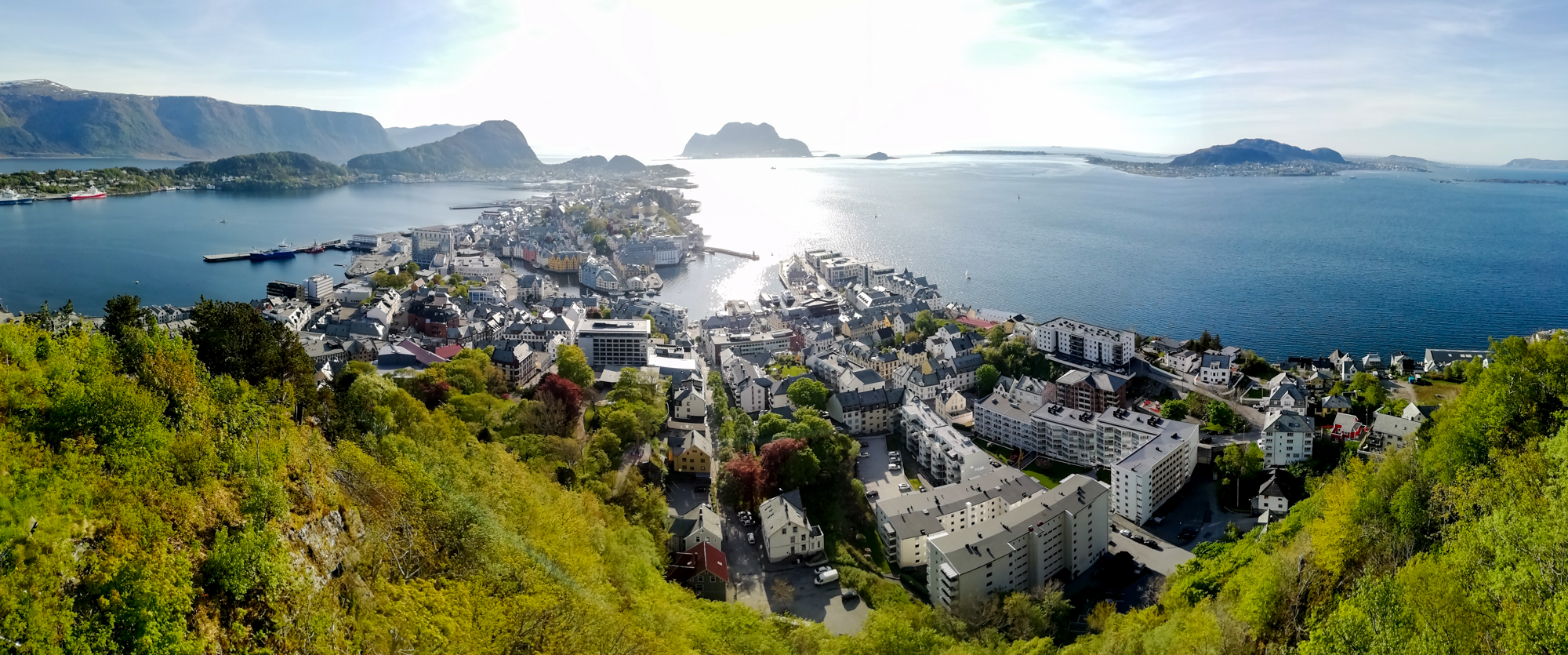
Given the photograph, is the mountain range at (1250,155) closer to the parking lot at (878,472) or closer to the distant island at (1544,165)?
the distant island at (1544,165)

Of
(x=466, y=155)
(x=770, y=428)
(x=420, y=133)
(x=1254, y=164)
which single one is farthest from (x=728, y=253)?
(x=420, y=133)

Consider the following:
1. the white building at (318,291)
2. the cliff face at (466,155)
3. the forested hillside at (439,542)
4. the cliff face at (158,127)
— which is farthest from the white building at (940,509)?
the cliff face at (158,127)

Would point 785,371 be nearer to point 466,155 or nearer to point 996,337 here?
point 996,337

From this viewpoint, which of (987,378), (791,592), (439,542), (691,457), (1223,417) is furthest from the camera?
(987,378)

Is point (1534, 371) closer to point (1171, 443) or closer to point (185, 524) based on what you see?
point (1171, 443)

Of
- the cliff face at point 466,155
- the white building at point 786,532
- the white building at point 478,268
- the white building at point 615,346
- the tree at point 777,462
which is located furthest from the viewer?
the cliff face at point 466,155

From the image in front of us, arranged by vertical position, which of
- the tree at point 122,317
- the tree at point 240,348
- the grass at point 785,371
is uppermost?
the tree at point 122,317

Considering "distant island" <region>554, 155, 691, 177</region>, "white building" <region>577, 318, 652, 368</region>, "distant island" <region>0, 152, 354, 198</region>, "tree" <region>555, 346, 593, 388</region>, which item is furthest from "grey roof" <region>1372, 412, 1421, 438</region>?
"distant island" <region>554, 155, 691, 177</region>
